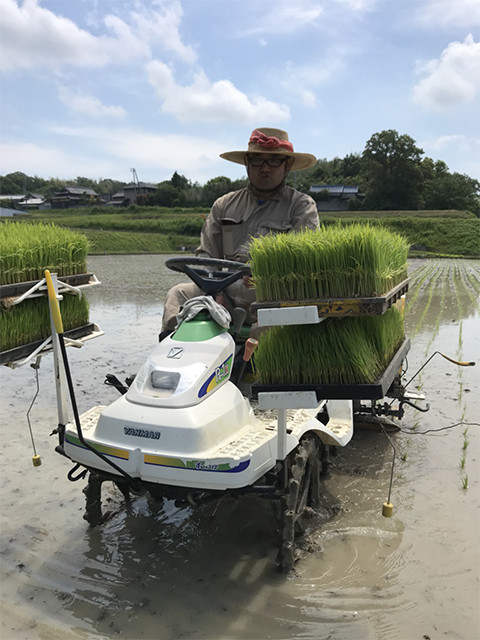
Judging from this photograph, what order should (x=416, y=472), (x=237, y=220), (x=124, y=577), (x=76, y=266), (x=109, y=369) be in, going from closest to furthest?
(x=124, y=577) < (x=76, y=266) < (x=416, y=472) < (x=237, y=220) < (x=109, y=369)

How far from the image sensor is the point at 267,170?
13.9 ft

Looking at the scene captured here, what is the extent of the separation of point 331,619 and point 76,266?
8.81 feet

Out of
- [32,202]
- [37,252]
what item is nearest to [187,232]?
[32,202]

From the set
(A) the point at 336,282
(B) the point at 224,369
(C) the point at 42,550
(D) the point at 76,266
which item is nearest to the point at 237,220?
(D) the point at 76,266

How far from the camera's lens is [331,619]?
251cm

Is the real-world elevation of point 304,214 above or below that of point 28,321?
above

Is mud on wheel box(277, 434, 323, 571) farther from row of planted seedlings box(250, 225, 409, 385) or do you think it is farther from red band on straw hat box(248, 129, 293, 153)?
red band on straw hat box(248, 129, 293, 153)

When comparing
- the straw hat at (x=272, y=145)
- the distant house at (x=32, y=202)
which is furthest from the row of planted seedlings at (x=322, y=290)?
the distant house at (x=32, y=202)

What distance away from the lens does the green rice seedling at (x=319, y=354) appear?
101 inches

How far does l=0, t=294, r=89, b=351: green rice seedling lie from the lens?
3.04m

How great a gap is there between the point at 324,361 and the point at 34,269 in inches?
75.9

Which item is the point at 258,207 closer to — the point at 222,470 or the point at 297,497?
the point at 297,497

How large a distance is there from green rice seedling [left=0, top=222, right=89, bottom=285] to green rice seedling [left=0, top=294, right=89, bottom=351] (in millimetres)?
176

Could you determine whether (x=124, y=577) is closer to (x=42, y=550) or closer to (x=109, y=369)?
(x=42, y=550)
